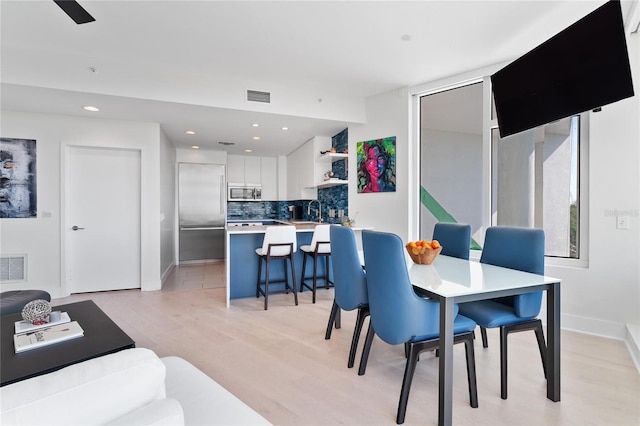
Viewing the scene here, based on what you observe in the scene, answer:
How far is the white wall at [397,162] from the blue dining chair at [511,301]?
1747mm

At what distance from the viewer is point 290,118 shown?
4379 millimetres

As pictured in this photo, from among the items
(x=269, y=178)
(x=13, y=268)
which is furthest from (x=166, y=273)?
(x=269, y=178)

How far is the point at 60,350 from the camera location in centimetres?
149

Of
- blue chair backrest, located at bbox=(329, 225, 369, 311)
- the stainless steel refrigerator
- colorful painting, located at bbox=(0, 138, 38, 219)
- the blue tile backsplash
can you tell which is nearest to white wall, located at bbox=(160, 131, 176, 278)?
the stainless steel refrigerator

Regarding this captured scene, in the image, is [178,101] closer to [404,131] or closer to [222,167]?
[404,131]

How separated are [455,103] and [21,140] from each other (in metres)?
5.43

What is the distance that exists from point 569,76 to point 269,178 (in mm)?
6066

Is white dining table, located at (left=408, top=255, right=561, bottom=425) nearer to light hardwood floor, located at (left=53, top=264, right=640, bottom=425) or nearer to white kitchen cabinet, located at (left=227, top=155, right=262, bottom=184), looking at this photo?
light hardwood floor, located at (left=53, top=264, right=640, bottom=425)

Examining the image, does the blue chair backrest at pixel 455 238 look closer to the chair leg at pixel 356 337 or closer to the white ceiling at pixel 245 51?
the chair leg at pixel 356 337

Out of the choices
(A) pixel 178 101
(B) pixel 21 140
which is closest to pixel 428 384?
(A) pixel 178 101

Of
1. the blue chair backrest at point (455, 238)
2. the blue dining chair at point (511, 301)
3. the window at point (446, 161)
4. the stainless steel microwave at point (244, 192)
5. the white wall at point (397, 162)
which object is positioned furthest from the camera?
the stainless steel microwave at point (244, 192)

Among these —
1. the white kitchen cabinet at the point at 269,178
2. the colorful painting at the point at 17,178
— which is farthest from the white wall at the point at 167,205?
the white kitchen cabinet at the point at 269,178

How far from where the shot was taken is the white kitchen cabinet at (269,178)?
295 inches

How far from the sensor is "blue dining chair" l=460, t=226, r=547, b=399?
6.48ft
